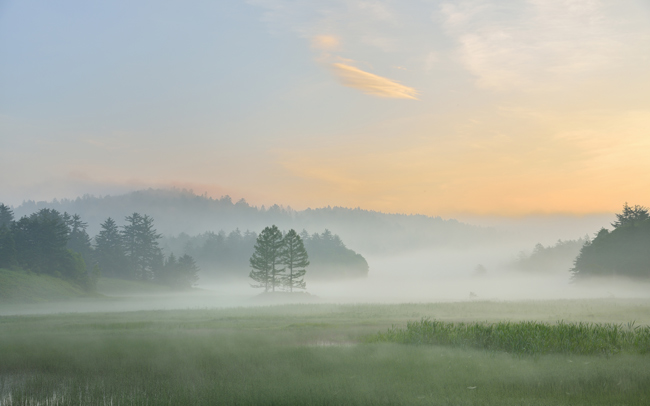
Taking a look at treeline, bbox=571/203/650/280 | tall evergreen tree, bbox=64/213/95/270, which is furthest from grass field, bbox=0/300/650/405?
tall evergreen tree, bbox=64/213/95/270

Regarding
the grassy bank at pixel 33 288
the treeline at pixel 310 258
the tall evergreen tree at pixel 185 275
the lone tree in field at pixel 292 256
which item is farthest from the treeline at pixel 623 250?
the grassy bank at pixel 33 288

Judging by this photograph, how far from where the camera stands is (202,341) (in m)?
21.6

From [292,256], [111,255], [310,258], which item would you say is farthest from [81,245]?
[310,258]

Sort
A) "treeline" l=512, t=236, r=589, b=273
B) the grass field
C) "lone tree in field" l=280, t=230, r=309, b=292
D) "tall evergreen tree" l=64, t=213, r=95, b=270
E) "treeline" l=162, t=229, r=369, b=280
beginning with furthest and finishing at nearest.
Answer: "treeline" l=162, t=229, r=369, b=280 < "treeline" l=512, t=236, r=589, b=273 < "tall evergreen tree" l=64, t=213, r=95, b=270 < "lone tree in field" l=280, t=230, r=309, b=292 < the grass field

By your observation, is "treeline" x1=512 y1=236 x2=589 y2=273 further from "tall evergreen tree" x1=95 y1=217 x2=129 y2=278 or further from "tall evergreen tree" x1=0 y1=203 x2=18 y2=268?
"tall evergreen tree" x1=0 y1=203 x2=18 y2=268

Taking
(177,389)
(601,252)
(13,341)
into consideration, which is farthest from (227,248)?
(177,389)

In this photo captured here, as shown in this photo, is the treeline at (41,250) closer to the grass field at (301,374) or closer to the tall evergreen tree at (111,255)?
the tall evergreen tree at (111,255)

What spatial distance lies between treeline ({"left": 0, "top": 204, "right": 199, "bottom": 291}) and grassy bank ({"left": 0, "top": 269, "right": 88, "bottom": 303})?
404cm

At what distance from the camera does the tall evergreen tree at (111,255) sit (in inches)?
4833

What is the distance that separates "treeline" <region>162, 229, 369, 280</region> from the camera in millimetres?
158500

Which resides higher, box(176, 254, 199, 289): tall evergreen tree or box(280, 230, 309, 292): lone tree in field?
box(280, 230, 309, 292): lone tree in field

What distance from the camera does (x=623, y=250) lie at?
7881cm

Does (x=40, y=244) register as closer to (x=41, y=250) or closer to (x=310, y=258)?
(x=41, y=250)

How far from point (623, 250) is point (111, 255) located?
129 m
